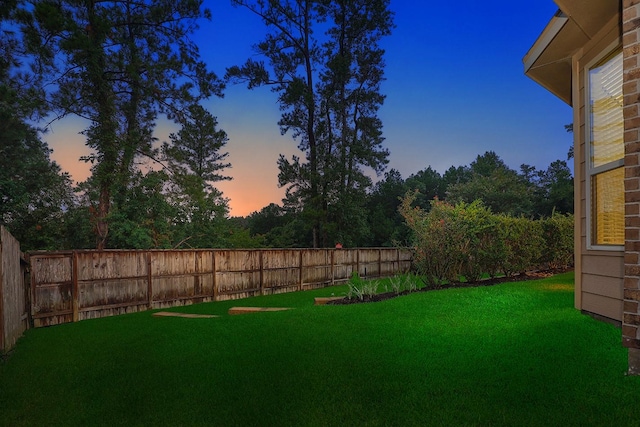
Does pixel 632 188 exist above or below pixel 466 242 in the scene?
above

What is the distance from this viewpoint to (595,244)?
5020 millimetres

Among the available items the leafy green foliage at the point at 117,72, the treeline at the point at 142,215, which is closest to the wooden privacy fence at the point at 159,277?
the treeline at the point at 142,215

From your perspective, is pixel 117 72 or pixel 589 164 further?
pixel 117 72

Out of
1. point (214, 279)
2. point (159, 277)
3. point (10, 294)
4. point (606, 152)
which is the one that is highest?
point (606, 152)

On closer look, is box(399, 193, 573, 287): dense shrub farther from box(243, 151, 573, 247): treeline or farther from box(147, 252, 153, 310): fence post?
box(243, 151, 573, 247): treeline

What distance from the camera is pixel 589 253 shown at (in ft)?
16.7

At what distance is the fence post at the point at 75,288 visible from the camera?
29.7 feet

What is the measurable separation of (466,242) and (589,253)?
214 inches

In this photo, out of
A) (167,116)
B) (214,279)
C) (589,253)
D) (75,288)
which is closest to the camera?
(589,253)

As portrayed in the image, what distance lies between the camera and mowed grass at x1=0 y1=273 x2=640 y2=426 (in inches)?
124

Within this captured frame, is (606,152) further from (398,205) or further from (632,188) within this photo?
(398,205)

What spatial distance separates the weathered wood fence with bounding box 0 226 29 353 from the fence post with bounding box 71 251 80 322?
3.62ft

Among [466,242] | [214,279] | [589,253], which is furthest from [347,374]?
[214,279]

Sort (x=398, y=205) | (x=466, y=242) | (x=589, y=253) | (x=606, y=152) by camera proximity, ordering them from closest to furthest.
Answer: (x=606, y=152) < (x=589, y=253) < (x=466, y=242) < (x=398, y=205)
